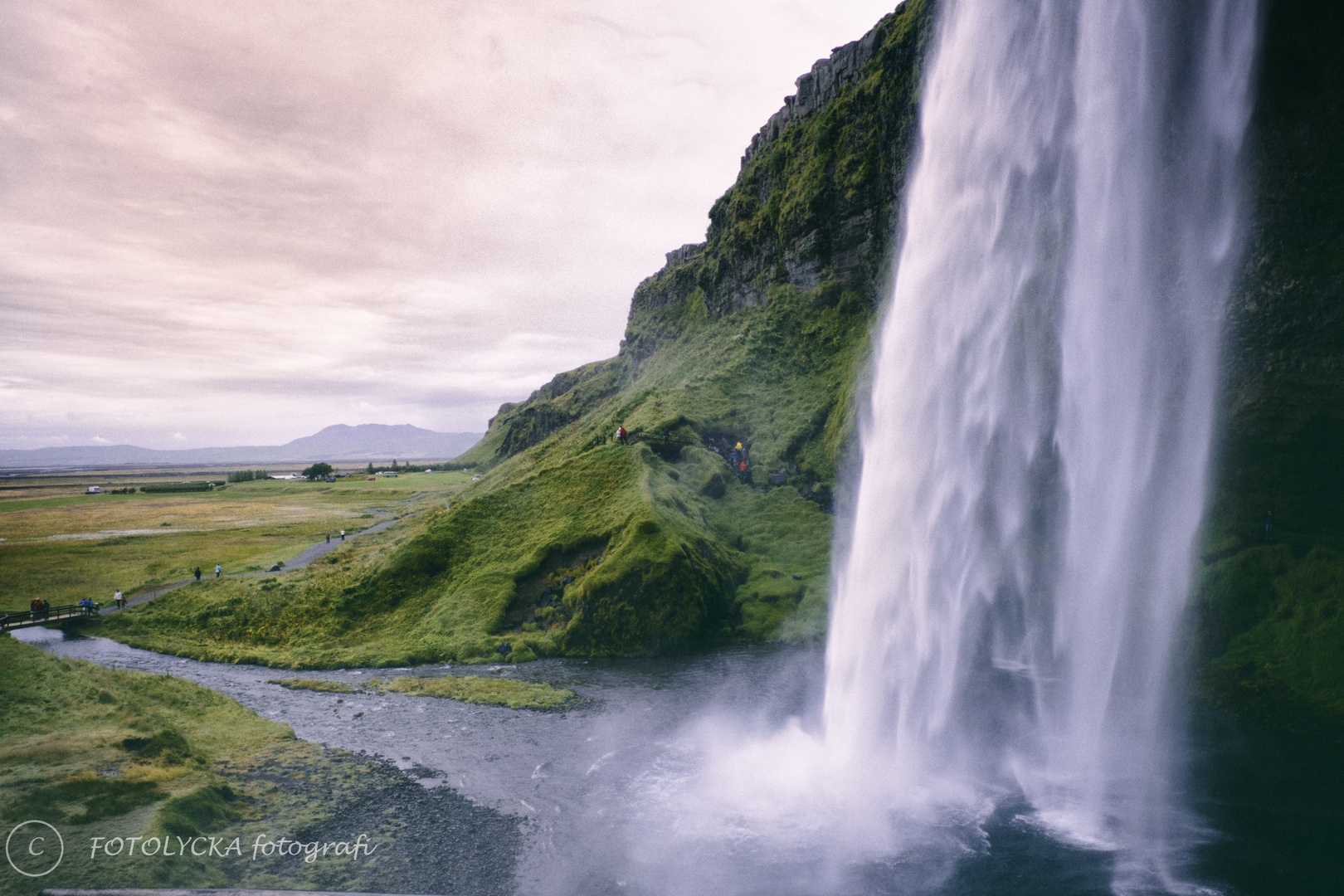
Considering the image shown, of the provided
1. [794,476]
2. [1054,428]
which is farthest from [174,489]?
[1054,428]

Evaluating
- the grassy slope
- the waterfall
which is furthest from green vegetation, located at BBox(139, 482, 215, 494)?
the waterfall

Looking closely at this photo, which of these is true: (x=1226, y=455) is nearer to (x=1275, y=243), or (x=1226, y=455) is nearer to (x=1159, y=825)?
(x=1275, y=243)

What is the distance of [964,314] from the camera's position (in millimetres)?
34062

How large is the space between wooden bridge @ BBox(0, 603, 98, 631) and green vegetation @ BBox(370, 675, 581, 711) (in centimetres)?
2633

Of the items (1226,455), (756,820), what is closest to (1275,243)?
(1226,455)

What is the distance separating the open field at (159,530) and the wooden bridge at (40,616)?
4882mm

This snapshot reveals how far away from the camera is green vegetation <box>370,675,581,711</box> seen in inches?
1145

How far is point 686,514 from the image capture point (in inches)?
1825

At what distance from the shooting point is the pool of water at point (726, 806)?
16.5 m

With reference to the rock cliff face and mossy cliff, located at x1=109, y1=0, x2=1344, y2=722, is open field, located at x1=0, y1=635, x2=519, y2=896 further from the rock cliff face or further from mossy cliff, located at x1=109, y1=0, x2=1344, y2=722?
the rock cliff face

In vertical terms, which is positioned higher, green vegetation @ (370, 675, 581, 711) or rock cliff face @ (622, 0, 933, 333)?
rock cliff face @ (622, 0, 933, 333)

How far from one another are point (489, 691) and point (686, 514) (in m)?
20.0

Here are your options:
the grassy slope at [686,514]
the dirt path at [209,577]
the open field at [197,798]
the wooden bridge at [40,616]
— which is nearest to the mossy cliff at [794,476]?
the grassy slope at [686,514]

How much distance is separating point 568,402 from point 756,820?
3958 inches
